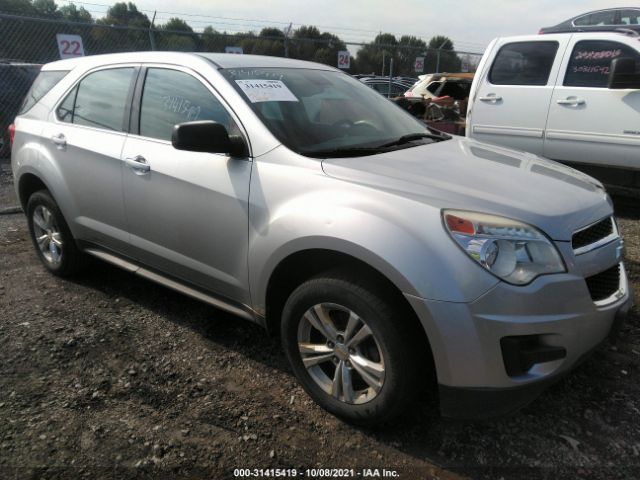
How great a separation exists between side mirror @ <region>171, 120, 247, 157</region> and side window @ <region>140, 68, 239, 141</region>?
172 millimetres

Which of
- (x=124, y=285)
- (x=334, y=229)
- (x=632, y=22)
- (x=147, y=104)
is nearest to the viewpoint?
(x=334, y=229)

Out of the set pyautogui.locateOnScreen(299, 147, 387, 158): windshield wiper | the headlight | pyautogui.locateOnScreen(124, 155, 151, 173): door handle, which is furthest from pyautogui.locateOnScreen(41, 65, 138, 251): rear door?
the headlight

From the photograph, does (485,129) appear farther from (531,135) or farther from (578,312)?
(578,312)

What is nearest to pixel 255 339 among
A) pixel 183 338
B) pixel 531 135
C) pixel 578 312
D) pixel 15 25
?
pixel 183 338

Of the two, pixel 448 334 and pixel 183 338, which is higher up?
pixel 448 334

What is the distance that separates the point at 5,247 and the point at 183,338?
2799 mm

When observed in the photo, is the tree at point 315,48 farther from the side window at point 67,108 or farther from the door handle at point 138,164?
the door handle at point 138,164

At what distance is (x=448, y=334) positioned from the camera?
196cm

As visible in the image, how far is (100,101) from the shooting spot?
349 cm

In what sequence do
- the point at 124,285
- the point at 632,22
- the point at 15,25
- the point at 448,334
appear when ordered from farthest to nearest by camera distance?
the point at 15,25
the point at 632,22
the point at 124,285
the point at 448,334

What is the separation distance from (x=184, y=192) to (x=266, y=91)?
2.32ft

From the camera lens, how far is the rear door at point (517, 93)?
5.94 metres

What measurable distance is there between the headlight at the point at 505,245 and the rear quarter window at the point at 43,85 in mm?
3288

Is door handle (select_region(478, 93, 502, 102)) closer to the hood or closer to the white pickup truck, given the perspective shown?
the white pickup truck
